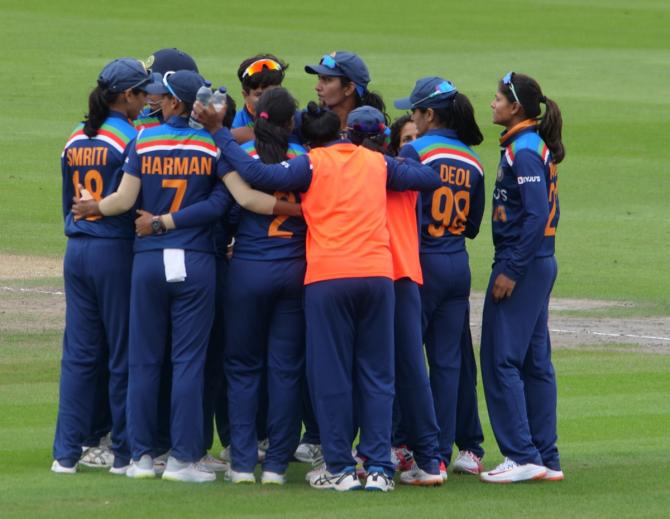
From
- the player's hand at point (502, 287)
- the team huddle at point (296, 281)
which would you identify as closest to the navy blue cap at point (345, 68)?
the team huddle at point (296, 281)

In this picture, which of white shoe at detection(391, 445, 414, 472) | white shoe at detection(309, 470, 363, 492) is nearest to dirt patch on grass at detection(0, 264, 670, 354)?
white shoe at detection(391, 445, 414, 472)

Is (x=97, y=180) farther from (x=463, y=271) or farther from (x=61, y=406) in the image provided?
(x=463, y=271)

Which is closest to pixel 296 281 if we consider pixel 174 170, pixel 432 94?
pixel 174 170

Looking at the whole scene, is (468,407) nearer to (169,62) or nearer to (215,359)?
(215,359)

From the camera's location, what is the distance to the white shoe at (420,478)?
8336mm

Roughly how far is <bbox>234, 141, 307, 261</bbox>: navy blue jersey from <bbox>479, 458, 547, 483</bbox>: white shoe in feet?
4.98

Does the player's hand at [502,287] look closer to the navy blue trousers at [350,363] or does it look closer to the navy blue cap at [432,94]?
the navy blue trousers at [350,363]

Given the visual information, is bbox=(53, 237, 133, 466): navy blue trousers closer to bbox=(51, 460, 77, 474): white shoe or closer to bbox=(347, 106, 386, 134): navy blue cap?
bbox=(51, 460, 77, 474): white shoe

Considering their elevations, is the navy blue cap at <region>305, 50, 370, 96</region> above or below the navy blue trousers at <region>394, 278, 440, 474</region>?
above

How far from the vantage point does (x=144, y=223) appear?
26.6ft

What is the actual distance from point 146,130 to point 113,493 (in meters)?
1.77

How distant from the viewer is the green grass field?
7973mm

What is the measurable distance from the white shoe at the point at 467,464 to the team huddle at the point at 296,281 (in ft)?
0.03

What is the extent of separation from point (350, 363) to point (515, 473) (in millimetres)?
1065
